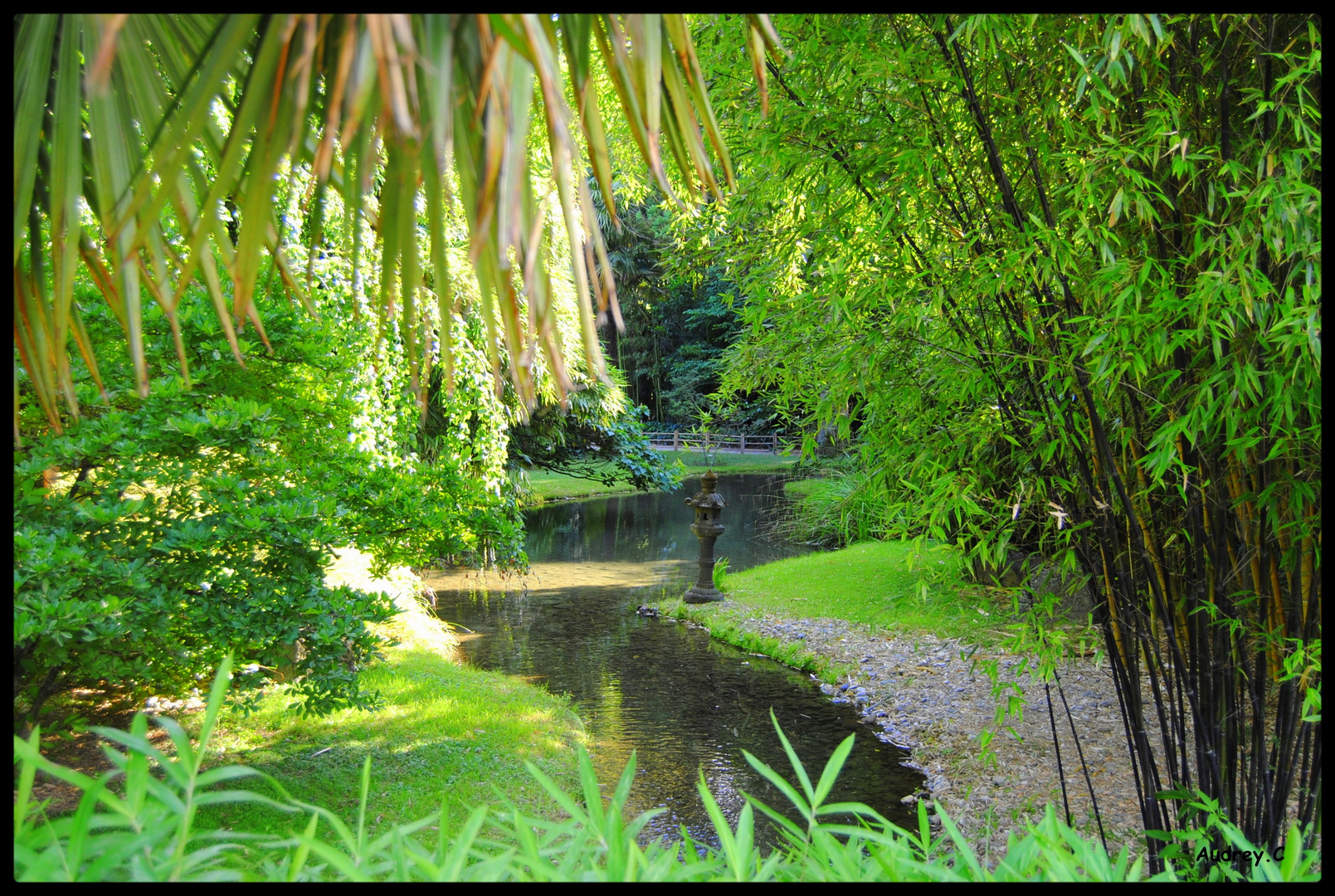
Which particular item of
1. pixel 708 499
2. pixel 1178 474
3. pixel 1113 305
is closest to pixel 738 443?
pixel 708 499

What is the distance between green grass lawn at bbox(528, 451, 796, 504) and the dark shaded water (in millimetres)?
4822

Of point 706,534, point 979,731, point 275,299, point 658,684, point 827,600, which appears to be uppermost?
point 275,299

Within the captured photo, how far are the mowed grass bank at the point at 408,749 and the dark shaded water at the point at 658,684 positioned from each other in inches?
16.5

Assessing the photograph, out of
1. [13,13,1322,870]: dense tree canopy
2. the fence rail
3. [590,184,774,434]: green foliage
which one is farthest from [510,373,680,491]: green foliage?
the fence rail

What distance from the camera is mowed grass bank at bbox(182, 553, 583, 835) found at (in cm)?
358

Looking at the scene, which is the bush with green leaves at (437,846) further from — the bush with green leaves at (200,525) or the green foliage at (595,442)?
the green foliage at (595,442)

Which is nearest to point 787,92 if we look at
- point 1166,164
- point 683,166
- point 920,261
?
point 920,261

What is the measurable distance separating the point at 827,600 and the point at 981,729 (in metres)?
3.23

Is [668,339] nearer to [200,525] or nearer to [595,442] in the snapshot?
[595,442]

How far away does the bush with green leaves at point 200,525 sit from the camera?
2643 millimetres

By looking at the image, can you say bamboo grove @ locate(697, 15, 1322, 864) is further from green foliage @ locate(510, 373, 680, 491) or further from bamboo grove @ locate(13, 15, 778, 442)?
green foliage @ locate(510, 373, 680, 491)

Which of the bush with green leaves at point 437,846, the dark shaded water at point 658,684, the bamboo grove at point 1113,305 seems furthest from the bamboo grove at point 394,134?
the dark shaded water at point 658,684

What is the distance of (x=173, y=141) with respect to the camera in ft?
2.89

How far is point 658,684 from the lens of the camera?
6.24 m
